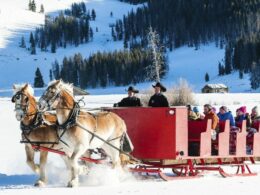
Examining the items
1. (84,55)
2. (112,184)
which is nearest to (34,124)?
(112,184)

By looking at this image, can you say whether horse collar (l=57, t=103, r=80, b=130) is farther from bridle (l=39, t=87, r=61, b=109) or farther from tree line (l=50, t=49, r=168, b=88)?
tree line (l=50, t=49, r=168, b=88)

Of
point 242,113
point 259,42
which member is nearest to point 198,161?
point 242,113

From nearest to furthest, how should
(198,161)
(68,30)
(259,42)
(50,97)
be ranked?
(50,97) < (198,161) < (259,42) < (68,30)

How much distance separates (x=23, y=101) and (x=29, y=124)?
0.50 meters

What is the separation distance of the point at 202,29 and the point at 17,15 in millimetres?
69101

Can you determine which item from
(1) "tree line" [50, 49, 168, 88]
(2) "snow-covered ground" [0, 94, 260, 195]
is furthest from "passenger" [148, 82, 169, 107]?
(1) "tree line" [50, 49, 168, 88]

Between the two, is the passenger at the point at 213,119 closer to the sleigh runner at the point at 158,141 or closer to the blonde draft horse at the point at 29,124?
the sleigh runner at the point at 158,141

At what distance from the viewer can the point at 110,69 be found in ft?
443

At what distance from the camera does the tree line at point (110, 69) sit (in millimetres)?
132000

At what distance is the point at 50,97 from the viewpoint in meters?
A: 11.4

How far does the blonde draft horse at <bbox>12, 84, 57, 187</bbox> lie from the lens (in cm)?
1170

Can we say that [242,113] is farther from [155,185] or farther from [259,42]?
[259,42]

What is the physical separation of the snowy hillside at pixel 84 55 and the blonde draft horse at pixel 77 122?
93.8 m

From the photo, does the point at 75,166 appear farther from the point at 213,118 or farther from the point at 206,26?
the point at 206,26
